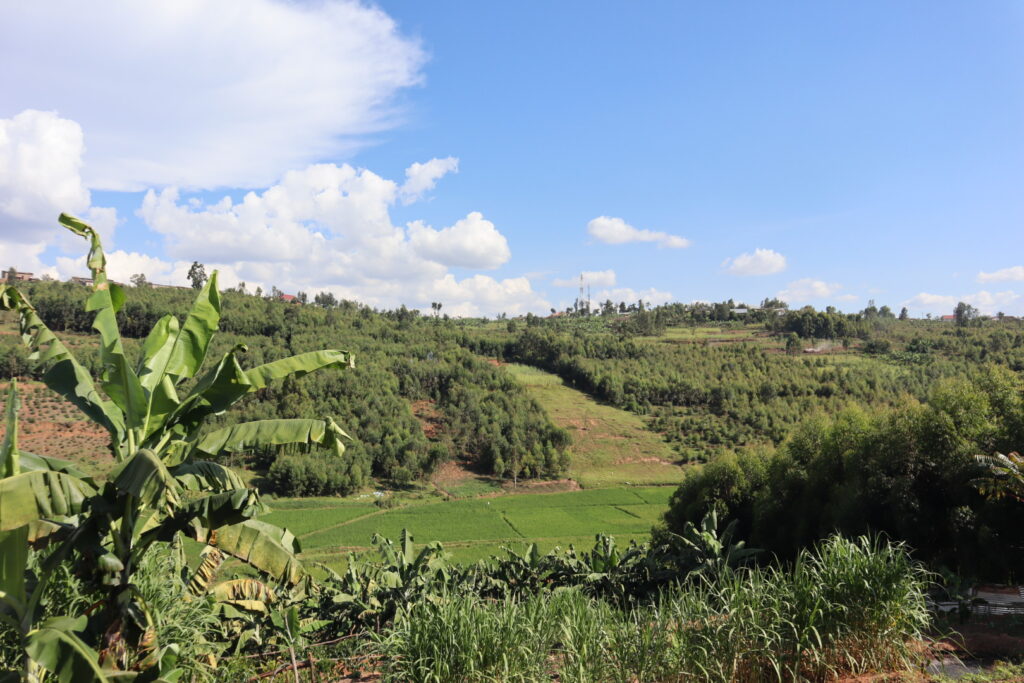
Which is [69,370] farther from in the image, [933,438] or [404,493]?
[404,493]

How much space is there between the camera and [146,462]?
340 centimetres

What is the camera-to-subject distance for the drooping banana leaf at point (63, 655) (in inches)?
126

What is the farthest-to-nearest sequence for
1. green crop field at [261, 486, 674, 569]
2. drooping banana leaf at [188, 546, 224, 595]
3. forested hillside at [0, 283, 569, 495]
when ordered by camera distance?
forested hillside at [0, 283, 569, 495] < green crop field at [261, 486, 674, 569] < drooping banana leaf at [188, 546, 224, 595]

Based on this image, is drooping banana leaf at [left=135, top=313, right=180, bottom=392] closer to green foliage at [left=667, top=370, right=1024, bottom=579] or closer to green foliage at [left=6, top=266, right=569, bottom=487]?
green foliage at [left=667, top=370, right=1024, bottom=579]

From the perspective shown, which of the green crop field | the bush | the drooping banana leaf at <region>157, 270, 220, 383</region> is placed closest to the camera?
the drooping banana leaf at <region>157, 270, 220, 383</region>

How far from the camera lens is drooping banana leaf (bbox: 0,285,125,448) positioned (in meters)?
4.27

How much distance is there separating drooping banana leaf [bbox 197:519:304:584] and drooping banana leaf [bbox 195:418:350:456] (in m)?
0.68

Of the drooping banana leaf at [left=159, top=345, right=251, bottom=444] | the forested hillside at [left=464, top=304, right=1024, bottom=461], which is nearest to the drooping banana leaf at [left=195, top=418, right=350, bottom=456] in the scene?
the drooping banana leaf at [left=159, top=345, right=251, bottom=444]

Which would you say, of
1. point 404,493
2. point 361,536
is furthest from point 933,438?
point 404,493

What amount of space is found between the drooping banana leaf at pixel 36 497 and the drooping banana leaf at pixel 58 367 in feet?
2.72

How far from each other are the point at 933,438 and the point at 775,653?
1085cm

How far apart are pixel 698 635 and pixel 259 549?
347cm

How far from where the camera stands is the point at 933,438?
12.1m

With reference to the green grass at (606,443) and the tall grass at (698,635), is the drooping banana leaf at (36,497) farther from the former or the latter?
the green grass at (606,443)
